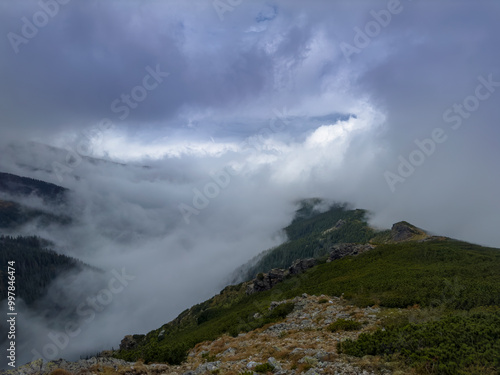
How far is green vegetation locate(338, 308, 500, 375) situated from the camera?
11484mm

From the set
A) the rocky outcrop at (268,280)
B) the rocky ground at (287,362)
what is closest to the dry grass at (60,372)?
the rocky ground at (287,362)

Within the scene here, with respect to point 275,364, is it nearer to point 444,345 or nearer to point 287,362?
point 287,362

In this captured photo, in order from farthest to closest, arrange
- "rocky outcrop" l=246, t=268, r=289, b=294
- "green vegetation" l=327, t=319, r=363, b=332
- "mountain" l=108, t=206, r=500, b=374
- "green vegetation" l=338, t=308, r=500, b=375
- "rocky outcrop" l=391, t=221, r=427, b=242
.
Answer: "rocky outcrop" l=391, t=221, r=427, b=242, "rocky outcrop" l=246, t=268, r=289, b=294, "green vegetation" l=327, t=319, r=363, b=332, "mountain" l=108, t=206, r=500, b=374, "green vegetation" l=338, t=308, r=500, b=375

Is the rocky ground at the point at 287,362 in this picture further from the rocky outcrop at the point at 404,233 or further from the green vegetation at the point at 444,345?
the rocky outcrop at the point at 404,233

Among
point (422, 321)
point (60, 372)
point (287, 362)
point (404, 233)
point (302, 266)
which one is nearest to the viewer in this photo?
point (60, 372)

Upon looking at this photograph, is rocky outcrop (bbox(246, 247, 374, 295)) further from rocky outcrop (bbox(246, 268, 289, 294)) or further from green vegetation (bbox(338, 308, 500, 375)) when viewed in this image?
green vegetation (bbox(338, 308, 500, 375))

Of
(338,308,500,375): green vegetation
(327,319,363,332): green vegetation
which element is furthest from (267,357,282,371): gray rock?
(327,319,363,332): green vegetation

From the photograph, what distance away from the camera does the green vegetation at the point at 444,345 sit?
11.5 meters

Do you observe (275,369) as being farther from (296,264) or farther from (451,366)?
(296,264)

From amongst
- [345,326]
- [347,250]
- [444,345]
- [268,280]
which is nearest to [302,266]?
[268,280]

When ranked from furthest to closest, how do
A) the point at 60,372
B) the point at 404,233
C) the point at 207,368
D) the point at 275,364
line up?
1. the point at 404,233
2. the point at 207,368
3. the point at 60,372
4. the point at 275,364

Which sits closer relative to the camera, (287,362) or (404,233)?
(287,362)

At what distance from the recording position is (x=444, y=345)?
42.5 ft

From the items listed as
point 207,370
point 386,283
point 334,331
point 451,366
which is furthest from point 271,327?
point 451,366
